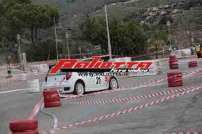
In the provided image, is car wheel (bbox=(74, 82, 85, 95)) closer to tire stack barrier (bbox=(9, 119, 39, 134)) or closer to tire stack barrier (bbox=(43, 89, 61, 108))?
tire stack barrier (bbox=(43, 89, 61, 108))

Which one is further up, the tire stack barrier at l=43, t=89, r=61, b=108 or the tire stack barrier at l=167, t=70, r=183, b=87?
the tire stack barrier at l=167, t=70, r=183, b=87

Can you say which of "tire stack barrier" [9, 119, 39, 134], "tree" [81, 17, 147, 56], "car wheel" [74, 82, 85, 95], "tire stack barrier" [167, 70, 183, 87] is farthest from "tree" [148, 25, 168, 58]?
"tire stack barrier" [9, 119, 39, 134]

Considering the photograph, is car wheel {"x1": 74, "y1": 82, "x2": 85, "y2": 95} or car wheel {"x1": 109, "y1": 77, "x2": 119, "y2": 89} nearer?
car wheel {"x1": 74, "y1": 82, "x2": 85, "y2": 95}

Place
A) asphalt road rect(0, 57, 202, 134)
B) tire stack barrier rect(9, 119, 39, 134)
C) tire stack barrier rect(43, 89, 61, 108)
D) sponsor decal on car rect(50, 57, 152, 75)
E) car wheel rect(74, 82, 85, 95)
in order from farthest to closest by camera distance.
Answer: sponsor decal on car rect(50, 57, 152, 75) < car wheel rect(74, 82, 85, 95) < tire stack barrier rect(43, 89, 61, 108) < asphalt road rect(0, 57, 202, 134) < tire stack barrier rect(9, 119, 39, 134)

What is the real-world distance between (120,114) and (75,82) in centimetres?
953

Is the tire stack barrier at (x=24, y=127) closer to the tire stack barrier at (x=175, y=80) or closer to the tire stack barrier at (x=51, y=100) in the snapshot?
the tire stack barrier at (x=51, y=100)

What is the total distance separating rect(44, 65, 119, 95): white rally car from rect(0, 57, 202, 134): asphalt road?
151cm

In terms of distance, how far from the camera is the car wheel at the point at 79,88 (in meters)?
26.6

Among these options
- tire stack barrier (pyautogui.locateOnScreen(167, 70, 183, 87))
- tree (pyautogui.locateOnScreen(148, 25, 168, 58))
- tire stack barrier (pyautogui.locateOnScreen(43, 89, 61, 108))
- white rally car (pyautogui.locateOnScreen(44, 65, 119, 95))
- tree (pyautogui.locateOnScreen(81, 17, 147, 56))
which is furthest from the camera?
tree (pyautogui.locateOnScreen(148, 25, 168, 58))

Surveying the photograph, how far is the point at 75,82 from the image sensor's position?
1043 inches

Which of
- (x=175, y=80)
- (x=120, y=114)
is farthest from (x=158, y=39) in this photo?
(x=120, y=114)

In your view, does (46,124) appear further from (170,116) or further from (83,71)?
(83,71)

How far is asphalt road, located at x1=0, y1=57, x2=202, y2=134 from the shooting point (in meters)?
13.8

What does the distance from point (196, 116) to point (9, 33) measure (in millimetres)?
90873
